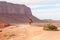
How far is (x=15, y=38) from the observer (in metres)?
20.5

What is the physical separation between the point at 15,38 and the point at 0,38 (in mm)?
1984

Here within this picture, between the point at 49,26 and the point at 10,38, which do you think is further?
the point at 49,26

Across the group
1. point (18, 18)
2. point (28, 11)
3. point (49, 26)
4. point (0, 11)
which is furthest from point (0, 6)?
point (49, 26)

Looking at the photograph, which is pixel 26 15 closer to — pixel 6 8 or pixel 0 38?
pixel 6 8

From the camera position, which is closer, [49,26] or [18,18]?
[49,26]

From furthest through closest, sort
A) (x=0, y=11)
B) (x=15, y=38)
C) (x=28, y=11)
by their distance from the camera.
Answer: (x=28, y=11), (x=0, y=11), (x=15, y=38)

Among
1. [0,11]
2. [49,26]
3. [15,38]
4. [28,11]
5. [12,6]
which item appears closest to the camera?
[15,38]

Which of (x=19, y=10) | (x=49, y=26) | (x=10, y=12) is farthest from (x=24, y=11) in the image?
(x=49, y=26)

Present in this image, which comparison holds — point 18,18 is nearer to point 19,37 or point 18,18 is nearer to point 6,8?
point 6,8

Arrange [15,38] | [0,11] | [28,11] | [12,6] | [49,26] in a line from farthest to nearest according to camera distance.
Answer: [28,11] → [12,6] → [0,11] → [49,26] → [15,38]

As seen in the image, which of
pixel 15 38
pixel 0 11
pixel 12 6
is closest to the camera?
pixel 15 38

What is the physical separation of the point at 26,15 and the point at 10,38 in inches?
4834

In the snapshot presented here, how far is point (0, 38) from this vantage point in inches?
853

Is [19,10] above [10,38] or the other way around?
the other way around
